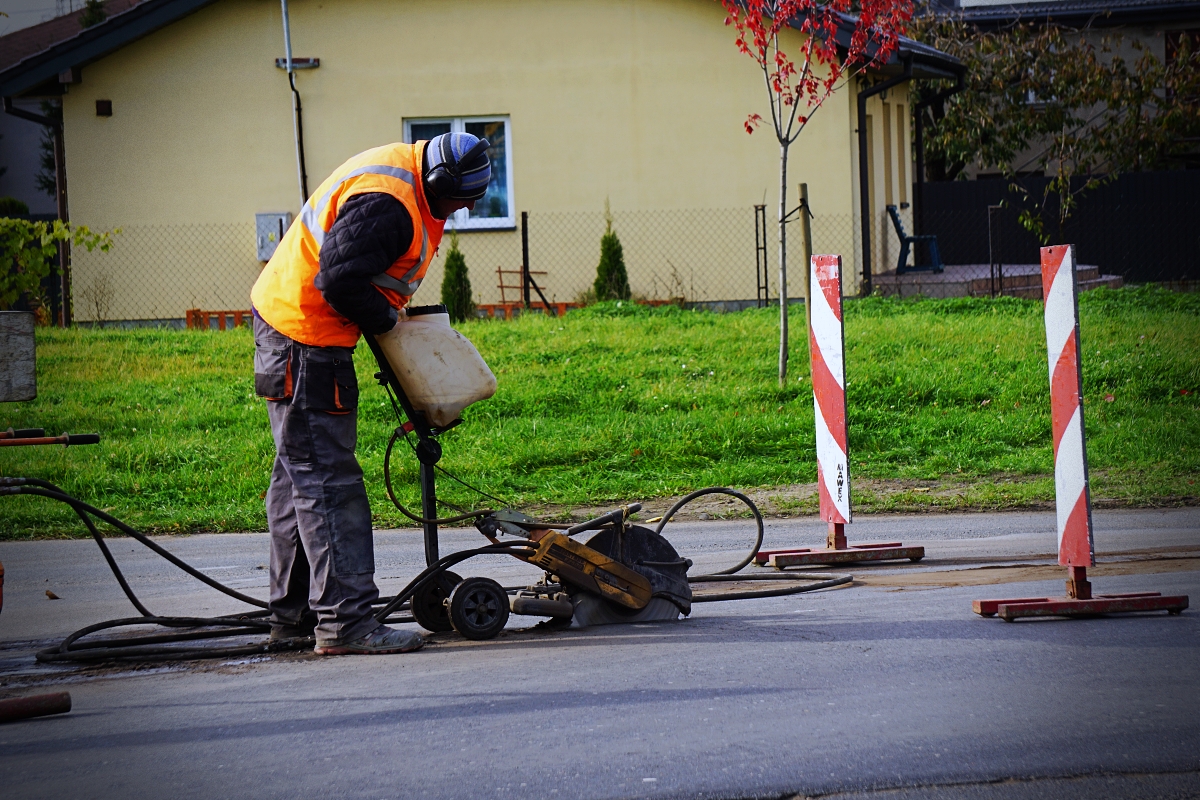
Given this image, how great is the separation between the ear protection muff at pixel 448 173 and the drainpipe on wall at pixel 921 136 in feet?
58.6

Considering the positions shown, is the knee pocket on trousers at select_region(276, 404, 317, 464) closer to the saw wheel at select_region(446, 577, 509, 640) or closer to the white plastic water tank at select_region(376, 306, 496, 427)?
the white plastic water tank at select_region(376, 306, 496, 427)

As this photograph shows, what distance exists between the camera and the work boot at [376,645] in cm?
504

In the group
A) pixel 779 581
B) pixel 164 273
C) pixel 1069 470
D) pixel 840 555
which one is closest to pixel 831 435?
pixel 840 555

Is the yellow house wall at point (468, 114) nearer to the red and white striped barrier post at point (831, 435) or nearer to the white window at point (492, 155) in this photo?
the white window at point (492, 155)

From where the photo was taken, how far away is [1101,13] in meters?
30.1

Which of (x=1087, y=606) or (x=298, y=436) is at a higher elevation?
(x=298, y=436)

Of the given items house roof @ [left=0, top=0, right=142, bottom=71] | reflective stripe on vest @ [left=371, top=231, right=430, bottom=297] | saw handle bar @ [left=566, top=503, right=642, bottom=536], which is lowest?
saw handle bar @ [left=566, top=503, right=642, bottom=536]

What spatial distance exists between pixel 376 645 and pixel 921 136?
21762 mm

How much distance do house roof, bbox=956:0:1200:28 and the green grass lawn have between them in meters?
17.4

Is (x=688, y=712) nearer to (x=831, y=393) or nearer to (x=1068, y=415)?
(x=1068, y=415)

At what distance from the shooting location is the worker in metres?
4.94

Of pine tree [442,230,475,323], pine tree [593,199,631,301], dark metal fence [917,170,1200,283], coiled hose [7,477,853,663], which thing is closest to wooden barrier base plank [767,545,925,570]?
coiled hose [7,477,853,663]

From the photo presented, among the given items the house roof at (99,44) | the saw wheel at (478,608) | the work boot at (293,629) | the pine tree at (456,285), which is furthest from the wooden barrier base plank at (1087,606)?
the house roof at (99,44)

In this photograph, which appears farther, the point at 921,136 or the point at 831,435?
the point at 921,136
